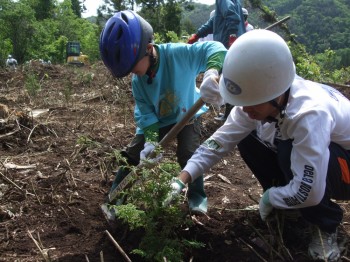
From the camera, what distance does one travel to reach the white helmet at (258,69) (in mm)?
1964

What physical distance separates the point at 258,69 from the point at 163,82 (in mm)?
1147

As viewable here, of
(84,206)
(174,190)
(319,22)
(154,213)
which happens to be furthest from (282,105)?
(319,22)

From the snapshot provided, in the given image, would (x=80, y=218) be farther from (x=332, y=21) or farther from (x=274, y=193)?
(x=332, y=21)

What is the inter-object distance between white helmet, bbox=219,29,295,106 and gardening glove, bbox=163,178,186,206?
1.93 feet

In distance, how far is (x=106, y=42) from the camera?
2.59 metres

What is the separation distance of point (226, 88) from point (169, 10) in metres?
34.1

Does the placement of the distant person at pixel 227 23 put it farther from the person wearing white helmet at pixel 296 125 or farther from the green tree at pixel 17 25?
the green tree at pixel 17 25

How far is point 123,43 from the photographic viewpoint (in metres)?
2.52

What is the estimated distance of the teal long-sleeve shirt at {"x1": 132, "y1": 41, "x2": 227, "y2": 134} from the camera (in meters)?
2.97

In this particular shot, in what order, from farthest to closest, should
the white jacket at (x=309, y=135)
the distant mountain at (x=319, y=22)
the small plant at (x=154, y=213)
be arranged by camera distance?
1. the distant mountain at (x=319, y=22)
2. the small plant at (x=154, y=213)
3. the white jacket at (x=309, y=135)

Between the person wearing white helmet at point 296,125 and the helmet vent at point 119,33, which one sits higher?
the helmet vent at point 119,33

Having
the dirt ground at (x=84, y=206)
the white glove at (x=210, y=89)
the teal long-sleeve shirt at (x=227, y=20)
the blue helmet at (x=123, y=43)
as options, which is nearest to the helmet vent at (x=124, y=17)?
the blue helmet at (x=123, y=43)

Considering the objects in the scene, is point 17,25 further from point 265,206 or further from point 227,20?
point 265,206

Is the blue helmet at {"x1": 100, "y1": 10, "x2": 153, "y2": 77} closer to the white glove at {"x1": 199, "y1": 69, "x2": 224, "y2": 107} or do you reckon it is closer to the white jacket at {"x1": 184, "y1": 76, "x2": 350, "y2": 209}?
the white glove at {"x1": 199, "y1": 69, "x2": 224, "y2": 107}
